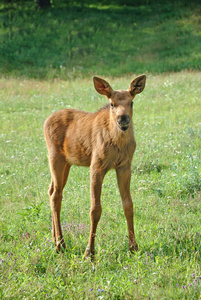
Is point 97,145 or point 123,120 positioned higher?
point 123,120

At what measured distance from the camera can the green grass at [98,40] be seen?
22500mm

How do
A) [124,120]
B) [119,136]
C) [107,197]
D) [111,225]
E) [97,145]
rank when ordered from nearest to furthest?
[124,120] → [119,136] → [97,145] → [111,225] → [107,197]

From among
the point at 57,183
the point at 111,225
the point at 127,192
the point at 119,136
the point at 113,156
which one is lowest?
the point at 111,225

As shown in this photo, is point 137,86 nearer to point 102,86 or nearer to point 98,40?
point 102,86

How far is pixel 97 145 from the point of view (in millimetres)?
5105

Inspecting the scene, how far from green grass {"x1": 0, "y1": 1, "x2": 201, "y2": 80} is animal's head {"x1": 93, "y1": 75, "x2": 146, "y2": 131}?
50.9 ft

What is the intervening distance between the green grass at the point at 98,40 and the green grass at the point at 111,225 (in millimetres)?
11225

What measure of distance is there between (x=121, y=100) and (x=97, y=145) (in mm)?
638

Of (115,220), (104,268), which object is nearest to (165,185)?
(115,220)

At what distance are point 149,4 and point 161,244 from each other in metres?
32.5

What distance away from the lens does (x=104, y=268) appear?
4.63 m

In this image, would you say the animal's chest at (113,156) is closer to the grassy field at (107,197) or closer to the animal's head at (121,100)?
the animal's head at (121,100)

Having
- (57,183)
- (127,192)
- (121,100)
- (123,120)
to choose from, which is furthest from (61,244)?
(121,100)

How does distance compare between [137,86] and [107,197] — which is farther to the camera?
[107,197]
